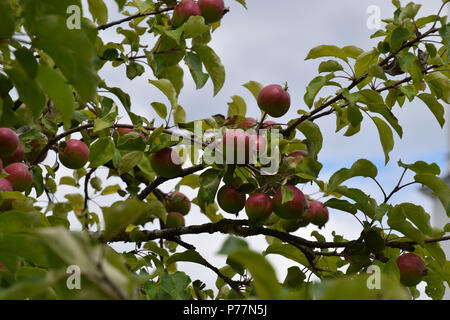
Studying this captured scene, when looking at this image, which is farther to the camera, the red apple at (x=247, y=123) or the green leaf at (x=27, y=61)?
the red apple at (x=247, y=123)

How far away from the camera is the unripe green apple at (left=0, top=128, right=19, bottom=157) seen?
1335 millimetres

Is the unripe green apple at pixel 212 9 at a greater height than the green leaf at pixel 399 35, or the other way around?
the unripe green apple at pixel 212 9

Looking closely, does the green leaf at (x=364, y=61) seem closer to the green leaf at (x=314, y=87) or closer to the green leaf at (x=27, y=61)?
the green leaf at (x=314, y=87)

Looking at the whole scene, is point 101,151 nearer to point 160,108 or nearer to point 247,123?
point 160,108

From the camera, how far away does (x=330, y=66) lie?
1671mm

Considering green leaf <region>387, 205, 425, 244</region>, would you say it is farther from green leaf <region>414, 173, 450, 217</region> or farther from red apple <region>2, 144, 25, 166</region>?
red apple <region>2, 144, 25, 166</region>

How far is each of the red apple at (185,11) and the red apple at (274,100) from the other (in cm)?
36

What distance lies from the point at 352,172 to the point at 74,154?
2.74 ft

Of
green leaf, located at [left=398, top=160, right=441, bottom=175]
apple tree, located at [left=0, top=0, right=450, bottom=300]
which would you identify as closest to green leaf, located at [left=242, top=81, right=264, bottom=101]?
apple tree, located at [left=0, top=0, right=450, bottom=300]

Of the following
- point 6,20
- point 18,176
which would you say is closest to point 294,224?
point 18,176

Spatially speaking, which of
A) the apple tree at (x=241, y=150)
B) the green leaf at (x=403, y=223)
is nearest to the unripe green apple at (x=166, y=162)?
the apple tree at (x=241, y=150)

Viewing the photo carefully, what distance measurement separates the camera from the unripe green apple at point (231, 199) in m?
1.50
